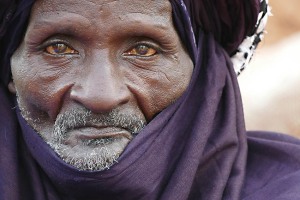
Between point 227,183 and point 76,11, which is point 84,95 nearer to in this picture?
point 76,11

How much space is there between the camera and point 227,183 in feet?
11.5

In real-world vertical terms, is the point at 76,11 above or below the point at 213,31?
above

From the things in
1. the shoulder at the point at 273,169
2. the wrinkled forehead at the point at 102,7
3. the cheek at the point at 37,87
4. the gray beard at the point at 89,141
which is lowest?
the shoulder at the point at 273,169

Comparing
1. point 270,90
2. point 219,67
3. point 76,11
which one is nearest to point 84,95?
point 76,11

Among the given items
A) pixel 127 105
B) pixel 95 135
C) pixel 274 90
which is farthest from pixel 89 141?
pixel 274 90

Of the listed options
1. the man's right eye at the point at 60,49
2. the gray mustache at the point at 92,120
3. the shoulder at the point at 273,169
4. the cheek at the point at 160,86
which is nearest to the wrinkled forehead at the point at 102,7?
the man's right eye at the point at 60,49

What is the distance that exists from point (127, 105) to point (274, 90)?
3507 mm

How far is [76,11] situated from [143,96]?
0.44 meters

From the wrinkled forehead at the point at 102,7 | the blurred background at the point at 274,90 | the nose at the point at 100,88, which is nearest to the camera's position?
the nose at the point at 100,88

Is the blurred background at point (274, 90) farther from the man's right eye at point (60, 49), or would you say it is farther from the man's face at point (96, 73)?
the man's right eye at point (60, 49)

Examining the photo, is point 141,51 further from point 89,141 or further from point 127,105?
point 89,141

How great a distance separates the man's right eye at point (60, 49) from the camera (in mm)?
3369

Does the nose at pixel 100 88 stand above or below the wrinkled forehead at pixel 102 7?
below

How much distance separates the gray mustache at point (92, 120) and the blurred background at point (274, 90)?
3.18 metres
